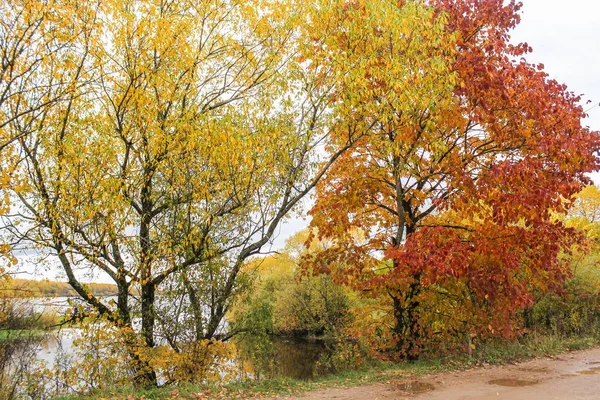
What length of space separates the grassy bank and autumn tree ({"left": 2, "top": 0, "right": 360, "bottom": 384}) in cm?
117

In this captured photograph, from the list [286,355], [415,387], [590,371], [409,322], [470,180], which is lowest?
[286,355]

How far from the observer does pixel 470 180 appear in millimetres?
9484

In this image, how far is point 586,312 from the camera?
15.6 meters

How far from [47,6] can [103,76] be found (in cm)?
158

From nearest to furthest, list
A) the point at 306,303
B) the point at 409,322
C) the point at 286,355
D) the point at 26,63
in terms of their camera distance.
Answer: the point at 26,63 < the point at 409,322 < the point at 286,355 < the point at 306,303

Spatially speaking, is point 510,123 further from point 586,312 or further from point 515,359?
point 586,312

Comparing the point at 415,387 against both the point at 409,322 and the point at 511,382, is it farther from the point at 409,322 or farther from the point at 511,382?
the point at 409,322

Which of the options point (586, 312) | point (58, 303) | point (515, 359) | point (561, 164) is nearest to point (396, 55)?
point (561, 164)

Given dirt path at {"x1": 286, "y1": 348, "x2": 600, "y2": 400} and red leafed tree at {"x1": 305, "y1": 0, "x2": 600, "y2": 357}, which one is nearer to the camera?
dirt path at {"x1": 286, "y1": 348, "x2": 600, "y2": 400}

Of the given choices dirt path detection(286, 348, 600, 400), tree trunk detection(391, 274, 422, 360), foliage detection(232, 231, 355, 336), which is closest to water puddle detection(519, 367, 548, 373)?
dirt path detection(286, 348, 600, 400)

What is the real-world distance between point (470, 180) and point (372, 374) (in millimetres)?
4364

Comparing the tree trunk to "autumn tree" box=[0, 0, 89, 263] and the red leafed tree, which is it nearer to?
the red leafed tree

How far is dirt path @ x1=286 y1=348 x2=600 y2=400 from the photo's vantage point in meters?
7.27

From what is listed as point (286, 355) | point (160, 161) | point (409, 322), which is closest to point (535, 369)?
point (409, 322)
